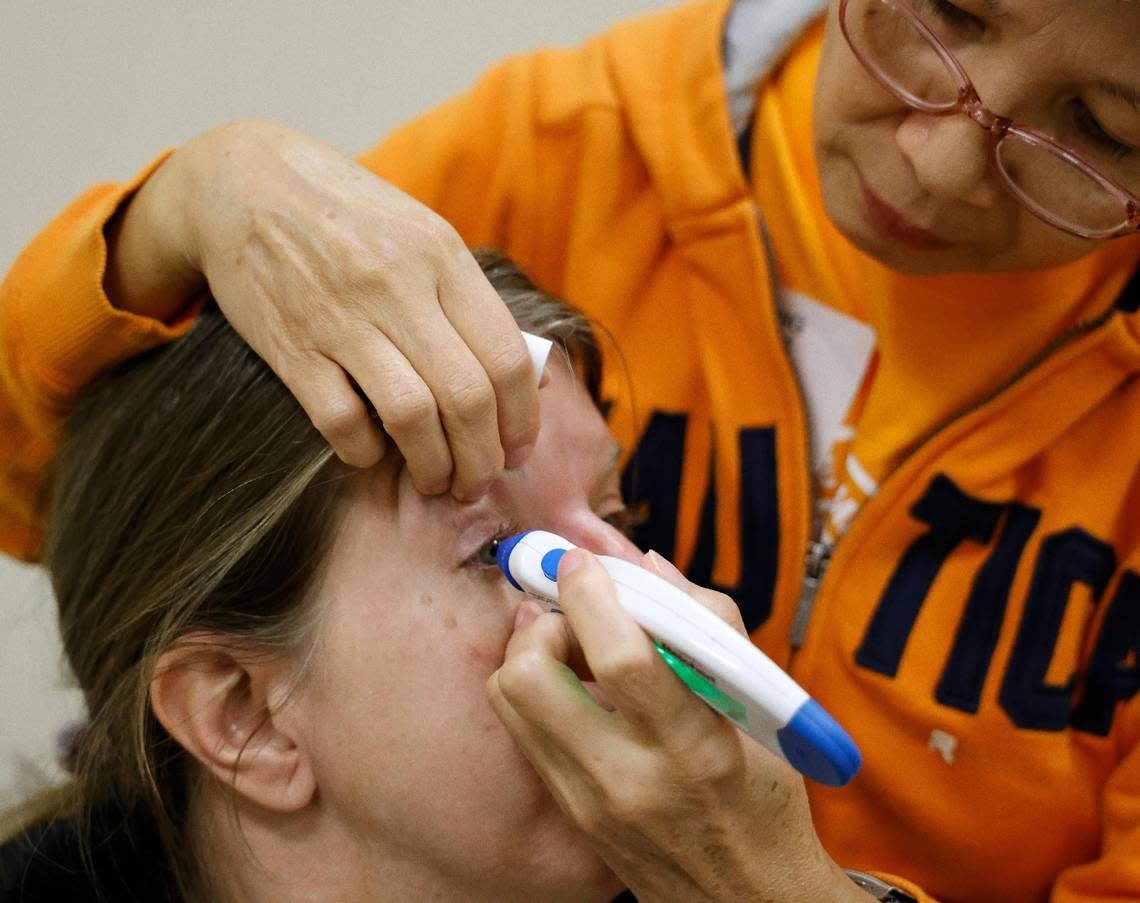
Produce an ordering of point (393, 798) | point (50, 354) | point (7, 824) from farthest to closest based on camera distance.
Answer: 1. point (7, 824)
2. point (50, 354)
3. point (393, 798)

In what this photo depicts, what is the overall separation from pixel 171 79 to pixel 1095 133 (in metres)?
1.22

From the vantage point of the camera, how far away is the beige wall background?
1.57 meters

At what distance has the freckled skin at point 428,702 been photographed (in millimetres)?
833

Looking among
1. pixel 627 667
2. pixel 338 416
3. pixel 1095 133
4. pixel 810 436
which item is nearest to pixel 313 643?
pixel 338 416

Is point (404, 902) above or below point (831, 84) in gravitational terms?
below

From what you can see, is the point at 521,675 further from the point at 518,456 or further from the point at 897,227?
the point at 897,227

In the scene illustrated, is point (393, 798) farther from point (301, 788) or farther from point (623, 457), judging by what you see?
point (623, 457)

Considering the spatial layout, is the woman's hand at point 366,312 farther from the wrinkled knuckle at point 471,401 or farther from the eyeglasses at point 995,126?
the eyeglasses at point 995,126

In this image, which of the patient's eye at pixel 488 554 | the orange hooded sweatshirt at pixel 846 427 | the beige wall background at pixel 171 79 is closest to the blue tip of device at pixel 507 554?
the patient's eye at pixel 488 554

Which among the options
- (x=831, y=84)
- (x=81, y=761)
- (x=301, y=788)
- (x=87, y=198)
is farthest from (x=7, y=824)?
(x=831, y=84)

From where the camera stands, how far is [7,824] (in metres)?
1.08

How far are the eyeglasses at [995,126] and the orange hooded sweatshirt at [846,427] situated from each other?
0.17m

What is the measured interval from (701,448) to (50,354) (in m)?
0.59

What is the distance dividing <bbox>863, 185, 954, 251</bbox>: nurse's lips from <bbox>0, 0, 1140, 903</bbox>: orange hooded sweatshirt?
0.44 feet
